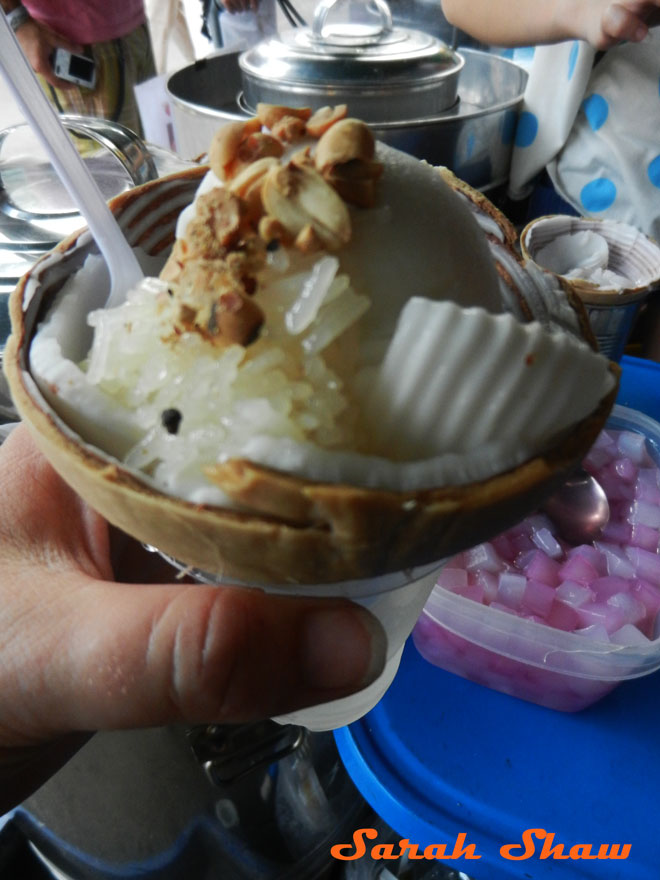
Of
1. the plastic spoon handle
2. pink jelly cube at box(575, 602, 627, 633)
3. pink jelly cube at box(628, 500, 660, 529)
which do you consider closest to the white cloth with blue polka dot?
pink jelly cube at box(628, 500, 660, 529)

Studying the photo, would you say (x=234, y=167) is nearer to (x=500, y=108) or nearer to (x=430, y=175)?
(x=430, y=175)

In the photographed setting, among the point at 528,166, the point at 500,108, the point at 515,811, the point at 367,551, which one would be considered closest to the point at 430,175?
the point at 367,551

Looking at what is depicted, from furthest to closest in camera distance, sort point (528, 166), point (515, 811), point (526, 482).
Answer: point (528, 166)
point (515, 811)
point (526, 482)

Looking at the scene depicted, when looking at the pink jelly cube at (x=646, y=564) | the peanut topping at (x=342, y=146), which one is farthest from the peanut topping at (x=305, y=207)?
the pink jelly cube at (x=646, y=564)

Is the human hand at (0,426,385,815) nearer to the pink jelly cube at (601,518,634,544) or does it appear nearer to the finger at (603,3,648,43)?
the pink jelly cube at (601,518,634,544)

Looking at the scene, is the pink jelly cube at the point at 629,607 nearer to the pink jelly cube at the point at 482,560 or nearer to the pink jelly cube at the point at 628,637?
the pink jelly cube at the point at 628,637

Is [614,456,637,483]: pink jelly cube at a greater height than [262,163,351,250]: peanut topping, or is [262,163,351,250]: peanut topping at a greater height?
[262,163,351,250]: peanut topping
